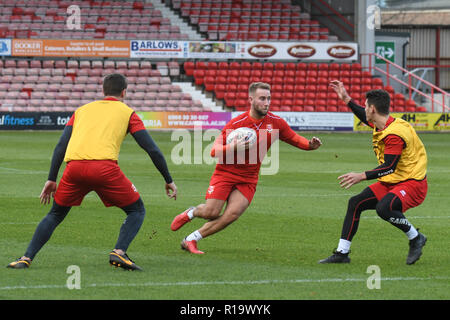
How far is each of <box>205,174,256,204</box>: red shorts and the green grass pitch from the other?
26.1 inches

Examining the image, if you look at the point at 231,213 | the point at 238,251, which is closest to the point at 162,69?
the point at 238,251

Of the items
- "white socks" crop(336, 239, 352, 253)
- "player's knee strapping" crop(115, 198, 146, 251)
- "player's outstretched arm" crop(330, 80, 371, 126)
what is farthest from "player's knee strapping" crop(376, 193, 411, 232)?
"player's knee strapping" crop(115, 198, 146, 251)

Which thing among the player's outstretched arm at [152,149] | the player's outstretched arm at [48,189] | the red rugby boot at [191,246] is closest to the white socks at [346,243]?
the red rugby boot at [191,246]

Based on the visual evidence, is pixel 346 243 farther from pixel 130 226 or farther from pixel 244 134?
pixel 130 226

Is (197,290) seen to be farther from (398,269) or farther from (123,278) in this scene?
(398,269)

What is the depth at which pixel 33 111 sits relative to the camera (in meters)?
40.7

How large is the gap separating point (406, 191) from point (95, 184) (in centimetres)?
325

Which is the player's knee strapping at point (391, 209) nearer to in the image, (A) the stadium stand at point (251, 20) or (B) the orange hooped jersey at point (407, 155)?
(B) the orange hooped jersey at point (407, 155)

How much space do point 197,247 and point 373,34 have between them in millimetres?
40175

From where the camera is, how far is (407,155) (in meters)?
8.77

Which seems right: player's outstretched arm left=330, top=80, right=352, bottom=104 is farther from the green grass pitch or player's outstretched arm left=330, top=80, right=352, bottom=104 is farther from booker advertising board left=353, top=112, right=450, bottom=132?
booker advertising board left=353, top=112, right=450, bottom=132

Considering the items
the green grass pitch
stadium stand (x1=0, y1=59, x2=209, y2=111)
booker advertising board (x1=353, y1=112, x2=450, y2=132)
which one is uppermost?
stadium stand (x1=0, y1=59, x2=209, y2=111)

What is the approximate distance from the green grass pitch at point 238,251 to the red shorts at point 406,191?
67 centimetres

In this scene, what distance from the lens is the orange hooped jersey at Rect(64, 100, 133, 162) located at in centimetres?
798
